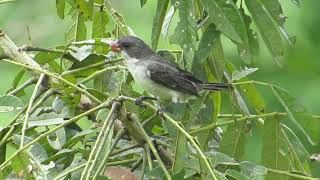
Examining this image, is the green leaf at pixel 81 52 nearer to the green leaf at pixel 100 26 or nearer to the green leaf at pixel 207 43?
the green leaf at pixel 100 26

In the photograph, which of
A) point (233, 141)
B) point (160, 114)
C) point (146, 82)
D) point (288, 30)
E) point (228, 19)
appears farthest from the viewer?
point (288, 30)

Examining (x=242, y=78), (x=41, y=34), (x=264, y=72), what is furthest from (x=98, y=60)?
(x=41, y=34)

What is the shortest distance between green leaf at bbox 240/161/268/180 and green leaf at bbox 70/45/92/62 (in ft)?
1.57

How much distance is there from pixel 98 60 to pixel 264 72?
3.32 m

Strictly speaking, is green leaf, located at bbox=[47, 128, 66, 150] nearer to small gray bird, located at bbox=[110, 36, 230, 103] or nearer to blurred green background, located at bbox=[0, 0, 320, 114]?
small gray bird, located at bbox=[110, 36, 230, 103]

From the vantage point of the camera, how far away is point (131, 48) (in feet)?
7.52

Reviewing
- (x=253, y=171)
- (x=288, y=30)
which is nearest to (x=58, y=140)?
(x=253, y=171)

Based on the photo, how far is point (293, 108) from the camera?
189cm

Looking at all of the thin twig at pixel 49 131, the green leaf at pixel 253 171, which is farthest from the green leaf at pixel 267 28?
the thin twig at pixel 49 131

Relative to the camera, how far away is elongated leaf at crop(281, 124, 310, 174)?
1957 millimetres

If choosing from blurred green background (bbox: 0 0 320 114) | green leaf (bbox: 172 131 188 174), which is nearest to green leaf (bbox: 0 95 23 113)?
green leaf (bbox: 172 131 188 174)

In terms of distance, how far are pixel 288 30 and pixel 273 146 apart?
300 cm

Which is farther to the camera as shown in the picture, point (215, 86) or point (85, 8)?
point (85, 8)

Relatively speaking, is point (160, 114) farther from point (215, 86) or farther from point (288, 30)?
point (288, 30)
